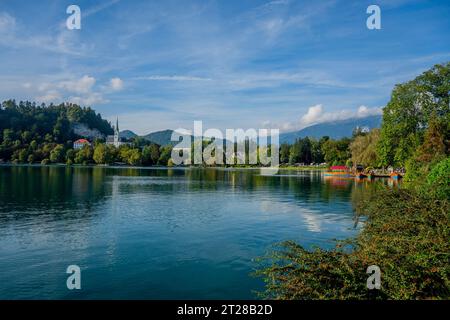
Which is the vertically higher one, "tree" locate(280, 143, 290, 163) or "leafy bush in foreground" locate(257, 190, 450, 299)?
"tree" locate(280, 143, 290, 163)

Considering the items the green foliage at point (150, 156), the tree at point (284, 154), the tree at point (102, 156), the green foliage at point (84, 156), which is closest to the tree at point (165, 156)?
the green foliage at point (150, 156)

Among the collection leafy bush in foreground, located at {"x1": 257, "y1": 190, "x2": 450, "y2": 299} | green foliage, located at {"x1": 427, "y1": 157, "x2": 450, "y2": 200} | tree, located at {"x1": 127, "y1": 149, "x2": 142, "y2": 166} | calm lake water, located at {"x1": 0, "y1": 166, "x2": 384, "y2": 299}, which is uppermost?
Answer: tree, located at {"x1": 127, "y1": 149, "x2": 142, "y2": 166}

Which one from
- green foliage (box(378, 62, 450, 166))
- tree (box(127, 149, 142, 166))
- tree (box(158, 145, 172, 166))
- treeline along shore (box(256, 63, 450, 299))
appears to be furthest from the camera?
tree (box(158, 145, 172, 166))

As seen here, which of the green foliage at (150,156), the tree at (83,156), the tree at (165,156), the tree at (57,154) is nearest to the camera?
the tree at (57,154)

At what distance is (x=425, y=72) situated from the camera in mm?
44219

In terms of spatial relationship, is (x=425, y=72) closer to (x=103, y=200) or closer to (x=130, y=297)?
(x=103, y=200)

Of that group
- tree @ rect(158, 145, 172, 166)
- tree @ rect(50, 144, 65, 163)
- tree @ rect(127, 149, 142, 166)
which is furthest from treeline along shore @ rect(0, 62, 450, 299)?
tree @ rect(50, 144, 65, 163)

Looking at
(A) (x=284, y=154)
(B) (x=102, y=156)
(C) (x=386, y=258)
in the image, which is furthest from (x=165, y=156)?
(C) (x=386, y=258)

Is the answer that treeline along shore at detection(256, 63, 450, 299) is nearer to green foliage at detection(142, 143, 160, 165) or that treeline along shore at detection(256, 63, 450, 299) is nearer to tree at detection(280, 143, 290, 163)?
tree at detection(280, 143, 290, 163)

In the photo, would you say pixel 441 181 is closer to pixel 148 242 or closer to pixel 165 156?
pixel 148 242

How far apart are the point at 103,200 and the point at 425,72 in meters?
39.6

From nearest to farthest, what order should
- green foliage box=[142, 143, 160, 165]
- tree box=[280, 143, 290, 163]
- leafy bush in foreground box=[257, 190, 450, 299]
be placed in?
leafy bush in foreground box=[257, 190, 450, 299] < tree box=[280, 143, 290, 163] < green foliage box=[142, 143, 160, 165]

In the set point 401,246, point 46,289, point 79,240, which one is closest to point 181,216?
point 79,240

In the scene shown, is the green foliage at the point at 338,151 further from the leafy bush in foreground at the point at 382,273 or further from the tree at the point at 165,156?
the leafy bush in foreground at the point at 382,273
